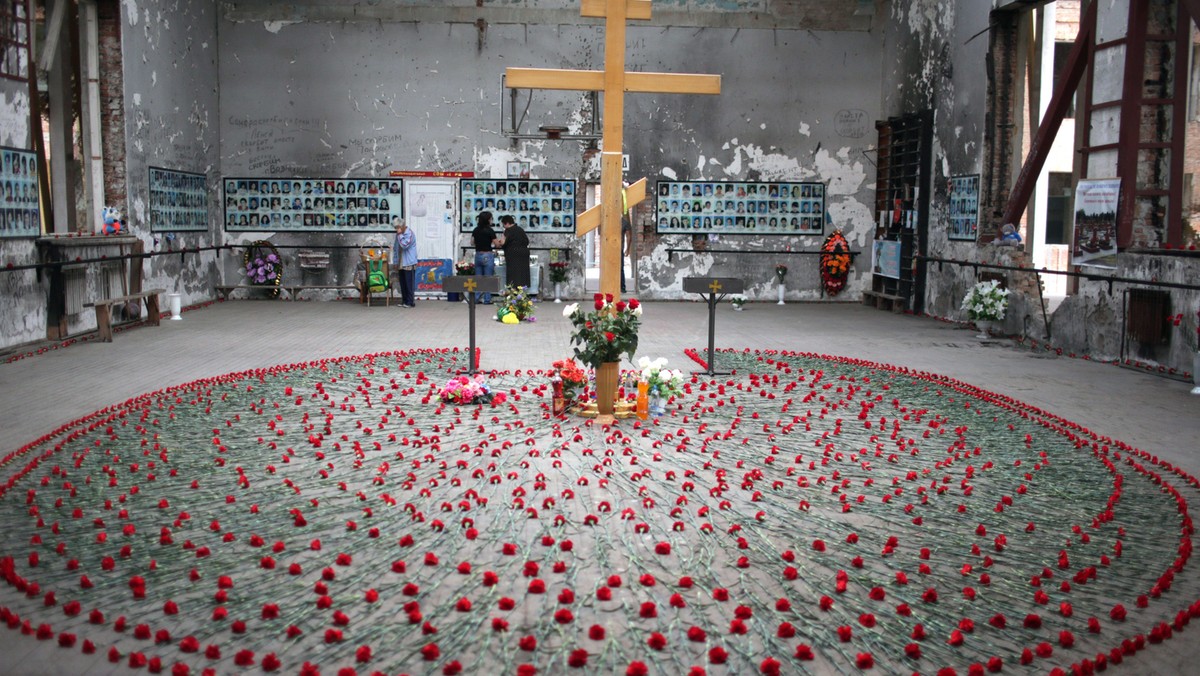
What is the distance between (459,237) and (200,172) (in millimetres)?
4478

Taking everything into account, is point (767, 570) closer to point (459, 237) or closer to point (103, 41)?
point (103, 41)

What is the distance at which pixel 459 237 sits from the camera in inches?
733

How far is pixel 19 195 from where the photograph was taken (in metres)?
11.5

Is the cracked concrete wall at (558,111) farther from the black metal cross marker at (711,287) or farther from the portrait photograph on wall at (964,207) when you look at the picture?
the black metal cross marker at (711,287)

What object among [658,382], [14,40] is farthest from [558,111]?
[658,382]

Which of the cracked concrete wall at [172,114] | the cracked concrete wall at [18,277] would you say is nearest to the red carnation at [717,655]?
the cracked concrete wall at [18,277]

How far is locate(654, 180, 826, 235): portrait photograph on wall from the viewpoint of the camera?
18.7 m

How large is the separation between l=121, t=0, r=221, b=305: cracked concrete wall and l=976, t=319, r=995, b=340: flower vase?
1143 centimetres

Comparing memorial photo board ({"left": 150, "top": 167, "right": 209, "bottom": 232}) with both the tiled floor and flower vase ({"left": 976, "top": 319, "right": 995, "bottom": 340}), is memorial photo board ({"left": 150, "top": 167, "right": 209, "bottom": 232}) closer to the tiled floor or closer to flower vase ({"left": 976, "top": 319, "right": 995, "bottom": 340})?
the tiled floor

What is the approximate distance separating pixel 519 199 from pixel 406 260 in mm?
2650

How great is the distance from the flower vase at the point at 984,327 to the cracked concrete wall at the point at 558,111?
238 inches

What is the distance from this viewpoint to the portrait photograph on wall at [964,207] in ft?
48.1

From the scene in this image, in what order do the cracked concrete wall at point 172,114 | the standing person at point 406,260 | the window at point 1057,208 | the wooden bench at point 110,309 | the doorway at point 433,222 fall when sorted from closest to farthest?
the wooden bench at point 110,309
the cracked concrete wall at point 172,114
the standing person at point 406,260
the doorway at point 433,222
the window at point 1057,208

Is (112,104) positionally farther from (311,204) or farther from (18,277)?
(311,204)
